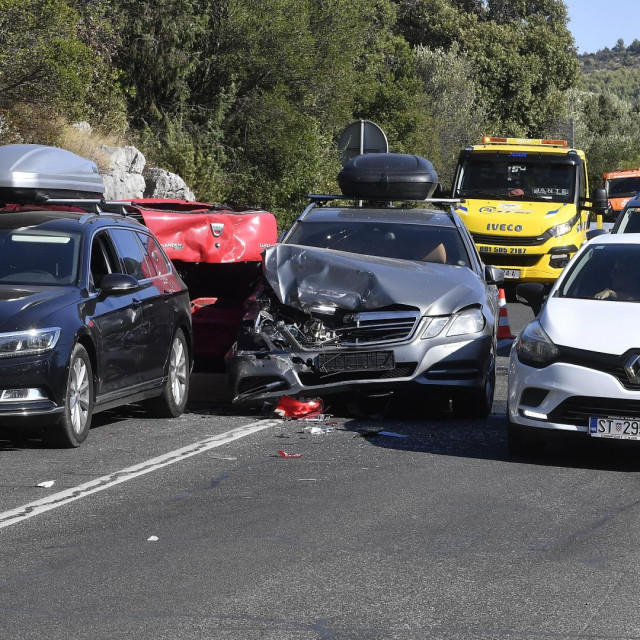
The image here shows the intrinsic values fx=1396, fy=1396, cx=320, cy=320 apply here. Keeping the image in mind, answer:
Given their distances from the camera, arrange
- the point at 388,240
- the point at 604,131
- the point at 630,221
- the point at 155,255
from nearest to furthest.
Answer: the point at 155,255 → the point at 388,240 → the point at 630,221 → the point at 604,131

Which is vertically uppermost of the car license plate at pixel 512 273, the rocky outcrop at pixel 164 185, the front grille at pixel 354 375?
the front grille at pixel 354 375

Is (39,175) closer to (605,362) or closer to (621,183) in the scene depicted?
(605,362)

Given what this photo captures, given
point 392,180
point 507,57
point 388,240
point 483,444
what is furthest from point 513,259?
point 507,57

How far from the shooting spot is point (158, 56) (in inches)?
1286

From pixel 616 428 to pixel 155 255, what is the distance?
4.63 m

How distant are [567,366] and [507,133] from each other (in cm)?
6528

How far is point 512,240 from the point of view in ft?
73.7

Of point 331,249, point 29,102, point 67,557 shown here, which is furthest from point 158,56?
point 67,557

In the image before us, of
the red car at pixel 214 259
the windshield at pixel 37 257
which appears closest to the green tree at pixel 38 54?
the red car at pixel 214 259

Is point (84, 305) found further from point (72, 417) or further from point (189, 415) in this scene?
point (189, 415)

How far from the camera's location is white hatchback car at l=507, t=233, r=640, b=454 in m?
8.69

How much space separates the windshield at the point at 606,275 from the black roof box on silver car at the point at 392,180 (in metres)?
4.77

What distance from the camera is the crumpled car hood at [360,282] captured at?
36.0 ft

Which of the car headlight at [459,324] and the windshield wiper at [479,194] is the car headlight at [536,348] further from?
the windshield wiper at [479,194]
